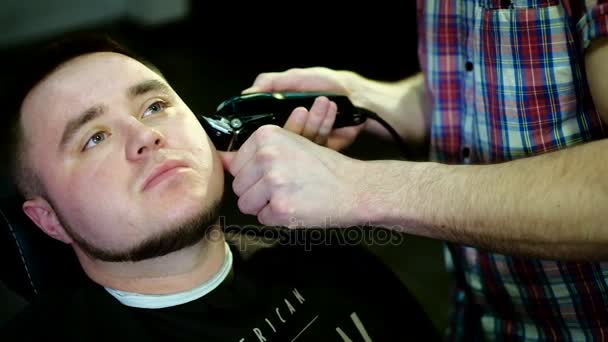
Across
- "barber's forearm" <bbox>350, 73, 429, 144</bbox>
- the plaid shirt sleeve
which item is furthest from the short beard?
the plaid shirt sleeve

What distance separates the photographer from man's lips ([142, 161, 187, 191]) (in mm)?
1260

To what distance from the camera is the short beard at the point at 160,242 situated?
1.27 metres

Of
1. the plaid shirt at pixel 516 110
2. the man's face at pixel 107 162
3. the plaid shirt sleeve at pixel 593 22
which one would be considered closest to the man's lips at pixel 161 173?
the man's face at pixel 107 162

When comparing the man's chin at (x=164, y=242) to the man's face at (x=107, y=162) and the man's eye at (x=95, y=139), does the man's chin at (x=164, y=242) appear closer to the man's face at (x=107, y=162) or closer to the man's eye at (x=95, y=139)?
the man's face at (x=107, y=162)

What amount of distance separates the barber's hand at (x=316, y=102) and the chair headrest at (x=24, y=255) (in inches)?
23.0

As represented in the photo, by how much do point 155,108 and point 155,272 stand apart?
1.22ft

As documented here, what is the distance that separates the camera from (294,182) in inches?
46.9

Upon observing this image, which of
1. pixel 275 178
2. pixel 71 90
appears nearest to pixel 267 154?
pixel 275 178

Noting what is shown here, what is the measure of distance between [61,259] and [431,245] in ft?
5.94

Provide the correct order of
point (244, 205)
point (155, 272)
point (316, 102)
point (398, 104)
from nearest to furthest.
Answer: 1. point (244, 205)
2. point (155, 272)
3. point (316, 102)
4. point (398, 104)

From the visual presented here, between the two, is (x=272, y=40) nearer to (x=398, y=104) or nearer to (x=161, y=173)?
(x=398, y=104)

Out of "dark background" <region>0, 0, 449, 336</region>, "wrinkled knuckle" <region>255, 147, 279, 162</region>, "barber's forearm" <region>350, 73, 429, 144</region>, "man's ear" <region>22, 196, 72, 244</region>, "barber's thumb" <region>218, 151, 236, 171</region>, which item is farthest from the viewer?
"dark background" <region>0, 0, 449, 336</region>

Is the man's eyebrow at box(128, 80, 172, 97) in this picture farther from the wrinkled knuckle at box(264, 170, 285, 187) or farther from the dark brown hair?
the wrinkled knuckle at box(264, 170, 285, 187)

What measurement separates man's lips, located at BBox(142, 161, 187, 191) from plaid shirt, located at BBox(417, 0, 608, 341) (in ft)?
2.42
